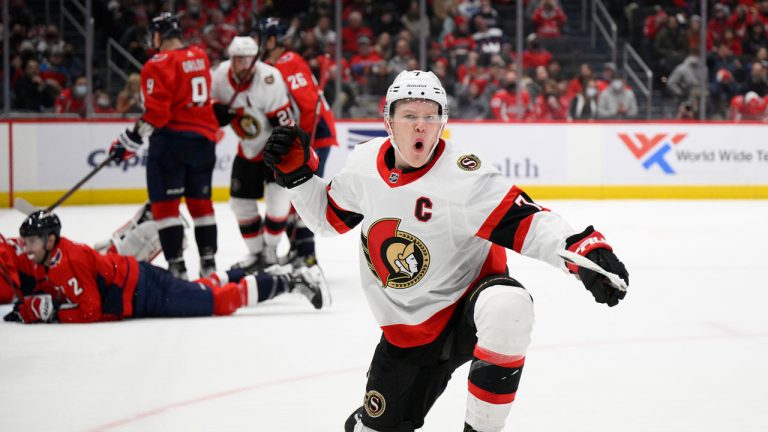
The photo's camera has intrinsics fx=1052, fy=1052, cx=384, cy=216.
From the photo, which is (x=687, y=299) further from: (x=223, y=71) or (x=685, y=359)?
(x=223, y=71)

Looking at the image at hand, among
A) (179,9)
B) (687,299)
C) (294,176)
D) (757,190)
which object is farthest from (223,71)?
(757,190)

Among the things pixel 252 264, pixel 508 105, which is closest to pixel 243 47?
pixel 252 264

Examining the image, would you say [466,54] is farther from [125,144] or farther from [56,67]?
[125,144]

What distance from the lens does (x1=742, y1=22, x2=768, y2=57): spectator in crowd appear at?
11.3m

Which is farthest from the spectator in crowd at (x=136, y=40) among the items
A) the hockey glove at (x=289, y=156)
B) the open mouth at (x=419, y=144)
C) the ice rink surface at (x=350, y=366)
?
the open mouth at (x=419, y=144)

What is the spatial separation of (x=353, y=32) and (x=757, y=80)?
13.9ft

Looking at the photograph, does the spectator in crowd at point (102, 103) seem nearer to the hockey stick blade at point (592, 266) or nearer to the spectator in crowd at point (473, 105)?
the spectator in crowd at point (473, 105)

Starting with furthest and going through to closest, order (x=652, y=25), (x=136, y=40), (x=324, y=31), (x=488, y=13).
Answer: (x=652, y=25), (x=488, y=13), (x=324, y=31), (x=136, y=40)

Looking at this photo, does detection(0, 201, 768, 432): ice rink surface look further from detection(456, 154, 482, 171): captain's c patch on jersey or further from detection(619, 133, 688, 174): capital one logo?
detection(619, 133, 688, 174): capital one logo

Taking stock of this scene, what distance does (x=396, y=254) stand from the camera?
2576 mm

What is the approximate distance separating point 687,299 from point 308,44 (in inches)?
232

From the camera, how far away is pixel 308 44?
10.4 m

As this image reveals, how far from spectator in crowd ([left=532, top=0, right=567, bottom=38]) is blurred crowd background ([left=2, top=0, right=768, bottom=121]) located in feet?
0.05

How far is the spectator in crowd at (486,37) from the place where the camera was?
11.0 meters
